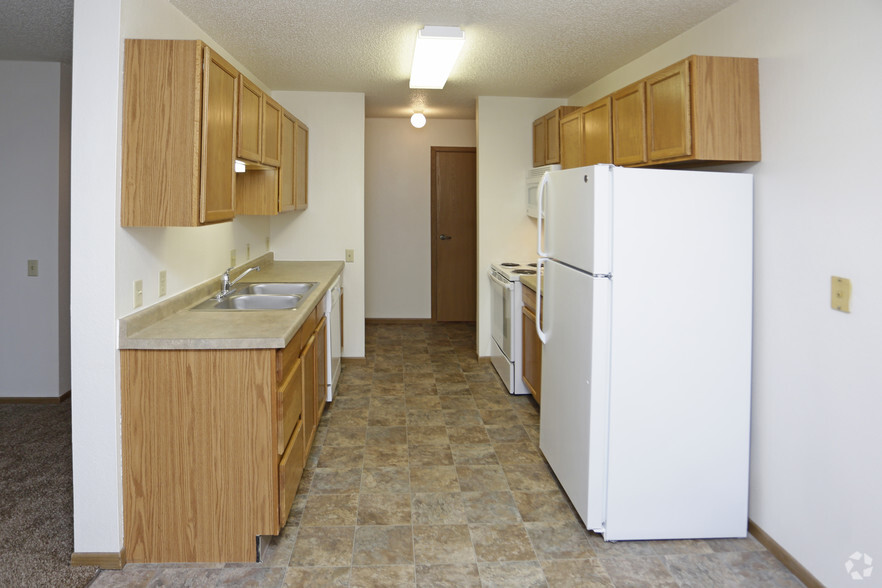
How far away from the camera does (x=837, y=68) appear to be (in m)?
2.20

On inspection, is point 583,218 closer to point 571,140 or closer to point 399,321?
point 571,140

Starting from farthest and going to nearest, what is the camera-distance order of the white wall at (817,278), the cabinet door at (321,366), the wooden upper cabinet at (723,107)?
the cabinet door at (321,366), the wooden upper cabinet at (723,107), the white wall at (817,278)

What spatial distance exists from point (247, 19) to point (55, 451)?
2.64 meters

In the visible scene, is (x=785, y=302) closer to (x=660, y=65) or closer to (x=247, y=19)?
(x=660, y=65)

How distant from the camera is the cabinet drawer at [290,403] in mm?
2564

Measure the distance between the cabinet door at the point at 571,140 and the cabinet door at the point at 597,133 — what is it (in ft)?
0.23

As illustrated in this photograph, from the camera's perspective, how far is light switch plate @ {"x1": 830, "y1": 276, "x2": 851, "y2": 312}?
7.06ft

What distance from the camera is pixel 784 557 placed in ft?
8.20

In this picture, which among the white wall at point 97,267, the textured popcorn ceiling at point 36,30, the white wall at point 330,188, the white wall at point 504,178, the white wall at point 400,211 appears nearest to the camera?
the white wall at point 97,267

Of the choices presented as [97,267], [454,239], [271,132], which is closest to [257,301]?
[271,132]

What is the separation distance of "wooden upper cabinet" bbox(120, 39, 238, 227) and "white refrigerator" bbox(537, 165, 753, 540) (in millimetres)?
1594

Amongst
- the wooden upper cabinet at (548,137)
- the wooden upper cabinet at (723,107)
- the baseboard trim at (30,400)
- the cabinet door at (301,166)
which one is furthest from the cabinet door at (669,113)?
the baseboard trim at (30,400)

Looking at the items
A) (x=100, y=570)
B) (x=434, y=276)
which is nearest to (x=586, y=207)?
(x=100, y=570)

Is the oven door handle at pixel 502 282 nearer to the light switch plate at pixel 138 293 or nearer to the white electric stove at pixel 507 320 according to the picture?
the white electric stove at pixel 507 320
